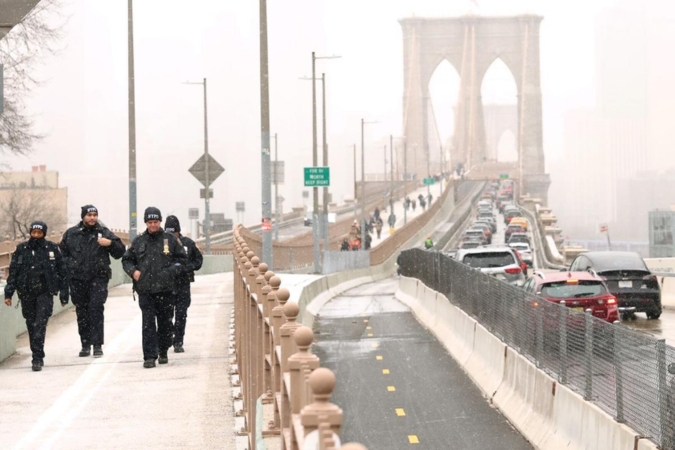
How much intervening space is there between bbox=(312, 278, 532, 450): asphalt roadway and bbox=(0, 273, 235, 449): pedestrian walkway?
1.66m

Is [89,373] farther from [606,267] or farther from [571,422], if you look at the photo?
[606,267]

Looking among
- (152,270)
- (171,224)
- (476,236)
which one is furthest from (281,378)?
(476,236)

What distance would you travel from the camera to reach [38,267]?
15.1m

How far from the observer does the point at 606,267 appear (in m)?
26.6

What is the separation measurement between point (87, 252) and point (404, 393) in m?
4.38

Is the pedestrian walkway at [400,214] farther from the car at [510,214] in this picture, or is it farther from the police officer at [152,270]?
the police officer at [152,270]

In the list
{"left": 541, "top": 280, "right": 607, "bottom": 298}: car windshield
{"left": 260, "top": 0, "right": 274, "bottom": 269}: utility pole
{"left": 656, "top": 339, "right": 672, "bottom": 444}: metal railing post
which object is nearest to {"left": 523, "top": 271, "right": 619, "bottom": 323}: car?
{"left": 541, "top": 280, "right": 607, "bottom": 298}: car windshield

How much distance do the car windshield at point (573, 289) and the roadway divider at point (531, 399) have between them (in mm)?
1298

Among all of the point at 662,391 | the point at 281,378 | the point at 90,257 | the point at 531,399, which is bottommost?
the point at 531,399

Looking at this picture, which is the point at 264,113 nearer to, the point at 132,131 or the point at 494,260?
the point at 494,260

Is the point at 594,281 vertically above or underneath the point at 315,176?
underneath

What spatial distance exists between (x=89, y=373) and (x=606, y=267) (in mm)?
14308

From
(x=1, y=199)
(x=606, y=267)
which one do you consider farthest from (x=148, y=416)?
(x=1, y=199)

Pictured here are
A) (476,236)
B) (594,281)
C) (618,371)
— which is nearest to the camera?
(618,371)
